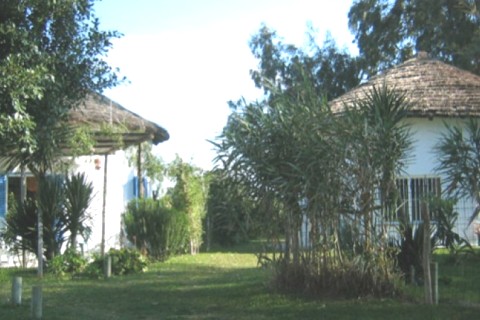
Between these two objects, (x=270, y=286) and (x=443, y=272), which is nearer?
(x=270, y=286)

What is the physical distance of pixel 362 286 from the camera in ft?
Answer: 35.3

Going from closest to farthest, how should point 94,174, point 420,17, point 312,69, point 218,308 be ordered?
point 218,308 < point 94,174 < point 420,17 < point 312,69

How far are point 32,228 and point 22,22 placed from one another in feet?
22.0

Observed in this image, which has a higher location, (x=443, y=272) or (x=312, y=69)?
(x=312, y=69)

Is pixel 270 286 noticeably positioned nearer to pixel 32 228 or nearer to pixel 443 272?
pixel 443 272

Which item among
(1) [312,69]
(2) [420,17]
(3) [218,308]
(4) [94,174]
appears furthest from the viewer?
(1) [312,69]

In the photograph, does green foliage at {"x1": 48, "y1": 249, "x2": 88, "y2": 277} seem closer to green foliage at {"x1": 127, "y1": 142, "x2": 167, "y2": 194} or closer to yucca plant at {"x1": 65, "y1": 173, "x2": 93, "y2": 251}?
yucca plant at {"x1": 65, "y1": 173, "x2": 93, "y2": 251}

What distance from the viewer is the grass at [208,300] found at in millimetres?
9867

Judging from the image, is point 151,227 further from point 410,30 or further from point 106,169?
point 410,30

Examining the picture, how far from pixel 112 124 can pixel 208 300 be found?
6720 millimetres

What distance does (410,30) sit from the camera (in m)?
33.3

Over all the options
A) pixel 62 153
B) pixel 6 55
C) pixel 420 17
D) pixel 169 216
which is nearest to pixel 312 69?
pixel 420 17

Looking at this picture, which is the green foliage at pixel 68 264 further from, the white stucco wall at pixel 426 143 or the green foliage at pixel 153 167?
the white stucco wall at pixel 426 143

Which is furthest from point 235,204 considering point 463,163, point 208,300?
point 463,163
